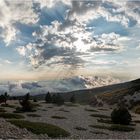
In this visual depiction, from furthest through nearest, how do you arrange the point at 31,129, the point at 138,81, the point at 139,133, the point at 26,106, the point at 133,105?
the point at 138,81, the point at 133,105, the point at 26,106, the point at 139,133, the point at 31,129

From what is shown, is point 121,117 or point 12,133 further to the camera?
point 121,117

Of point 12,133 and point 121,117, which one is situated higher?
point 121,117

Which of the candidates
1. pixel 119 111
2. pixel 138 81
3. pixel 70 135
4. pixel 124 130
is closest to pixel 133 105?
pixel 138 81

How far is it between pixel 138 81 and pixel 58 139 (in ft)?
355

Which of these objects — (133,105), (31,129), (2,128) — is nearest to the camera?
(2,128)

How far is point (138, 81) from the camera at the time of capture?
139 metres

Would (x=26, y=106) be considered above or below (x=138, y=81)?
below

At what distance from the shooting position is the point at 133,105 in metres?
118

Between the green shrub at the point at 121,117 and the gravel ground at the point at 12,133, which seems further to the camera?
the green shrub at the point at 121,117

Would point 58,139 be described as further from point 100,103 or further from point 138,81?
point 100,103

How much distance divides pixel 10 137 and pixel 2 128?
332 centimetres

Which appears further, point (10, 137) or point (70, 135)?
point (70, 135)

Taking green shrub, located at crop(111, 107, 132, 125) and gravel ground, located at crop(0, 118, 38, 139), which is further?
green shrub, located at crop(111, 107, 132, 125)

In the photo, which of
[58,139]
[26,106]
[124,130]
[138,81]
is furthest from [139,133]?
[138,81]
